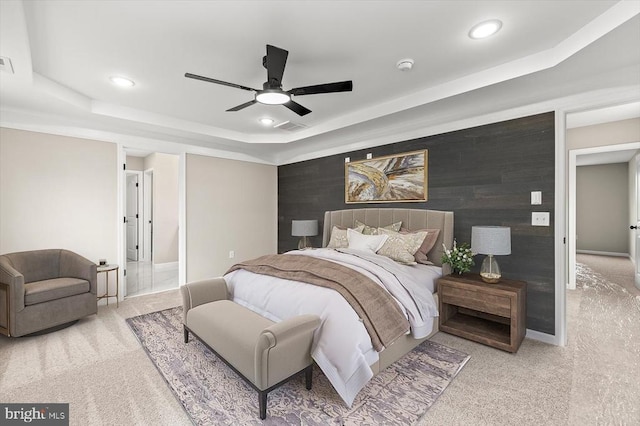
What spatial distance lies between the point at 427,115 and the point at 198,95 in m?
2.70

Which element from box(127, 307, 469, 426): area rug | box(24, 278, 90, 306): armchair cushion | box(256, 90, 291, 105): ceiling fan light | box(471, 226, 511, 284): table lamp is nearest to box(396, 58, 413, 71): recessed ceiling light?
box(256, 90, 291, 105): ceiling fan light

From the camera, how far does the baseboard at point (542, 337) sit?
2781 mm

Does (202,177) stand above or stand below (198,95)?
below

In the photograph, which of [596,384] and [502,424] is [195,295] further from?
[596,384]

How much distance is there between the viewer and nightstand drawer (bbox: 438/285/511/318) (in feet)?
8.53

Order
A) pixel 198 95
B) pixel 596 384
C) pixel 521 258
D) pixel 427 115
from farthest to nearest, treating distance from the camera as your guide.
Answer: pixel 427 115
pixel 198 95
pixel 521 258
pixel 596 384

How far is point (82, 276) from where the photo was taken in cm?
335

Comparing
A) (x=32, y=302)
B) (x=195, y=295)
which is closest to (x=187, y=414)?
(x=195, y=295)

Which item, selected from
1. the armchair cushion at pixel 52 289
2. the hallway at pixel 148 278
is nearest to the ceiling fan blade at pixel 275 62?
the armchair cushion at pixel 52 289

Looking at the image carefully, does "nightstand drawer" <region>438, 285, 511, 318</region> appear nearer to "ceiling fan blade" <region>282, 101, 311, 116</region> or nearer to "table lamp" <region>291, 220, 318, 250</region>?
"ceiling fan blade" <region>282, 101, 311, 116</region>

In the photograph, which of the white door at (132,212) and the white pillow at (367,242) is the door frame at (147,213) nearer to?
the white door at (132,212)

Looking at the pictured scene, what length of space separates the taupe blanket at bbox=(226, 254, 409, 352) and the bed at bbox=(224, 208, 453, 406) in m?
0.02

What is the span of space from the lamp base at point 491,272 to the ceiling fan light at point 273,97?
2.35 m

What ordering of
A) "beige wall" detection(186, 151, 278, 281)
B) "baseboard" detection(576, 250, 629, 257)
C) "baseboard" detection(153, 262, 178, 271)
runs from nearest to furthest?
1. "beige wall" detection(186, 151, 278, 281)
2. "baseboard" detection(153, 262, 178, 271)
3. "baseboard" detection(576, 250, 629, 257)
